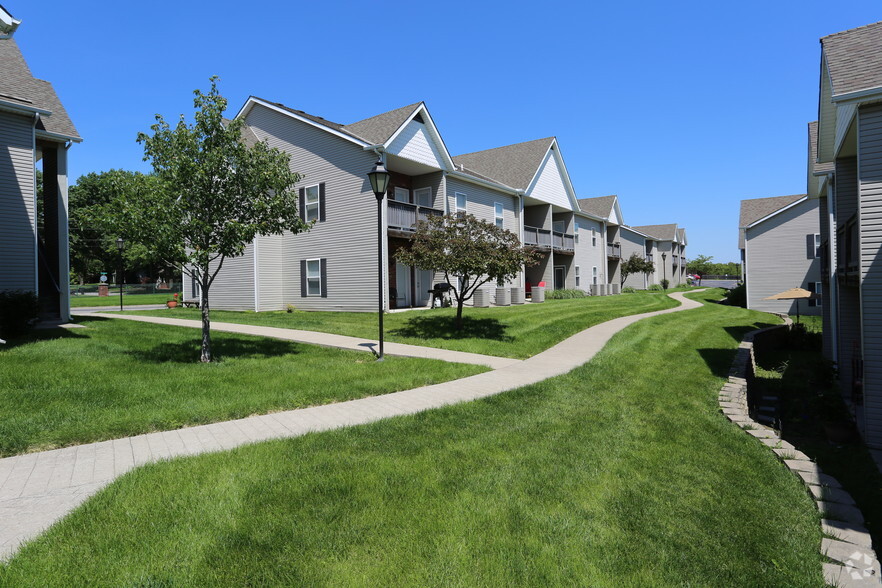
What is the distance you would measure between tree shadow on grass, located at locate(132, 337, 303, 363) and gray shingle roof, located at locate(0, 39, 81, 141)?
8.08 meters

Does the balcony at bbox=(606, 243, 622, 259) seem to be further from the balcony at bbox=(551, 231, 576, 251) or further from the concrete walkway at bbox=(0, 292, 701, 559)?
the concrete walkway at bbox=(0, 292, 701, 559)

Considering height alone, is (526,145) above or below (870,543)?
above

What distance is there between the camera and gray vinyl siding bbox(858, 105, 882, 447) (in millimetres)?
7074

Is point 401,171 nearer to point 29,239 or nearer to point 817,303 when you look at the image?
point 29,239

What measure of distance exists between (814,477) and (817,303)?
27751mm

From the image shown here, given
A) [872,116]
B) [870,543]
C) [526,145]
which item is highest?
[526,145]

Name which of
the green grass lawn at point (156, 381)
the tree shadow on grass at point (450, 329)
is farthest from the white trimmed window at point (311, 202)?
the green grass lawn at point (156, 381)

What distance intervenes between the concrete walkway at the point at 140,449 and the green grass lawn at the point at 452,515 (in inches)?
12.6

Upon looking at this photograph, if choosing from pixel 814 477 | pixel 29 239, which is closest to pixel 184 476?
pixel 814 477

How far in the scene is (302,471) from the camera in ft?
14.2

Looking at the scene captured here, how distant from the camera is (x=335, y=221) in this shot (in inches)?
814

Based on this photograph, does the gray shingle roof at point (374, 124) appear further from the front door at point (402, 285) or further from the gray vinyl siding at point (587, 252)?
the gray vinyl siding at point (587, 252)

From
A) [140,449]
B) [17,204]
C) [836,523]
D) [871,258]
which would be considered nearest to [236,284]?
[17,204]

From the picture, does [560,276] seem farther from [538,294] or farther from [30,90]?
[30,90]
